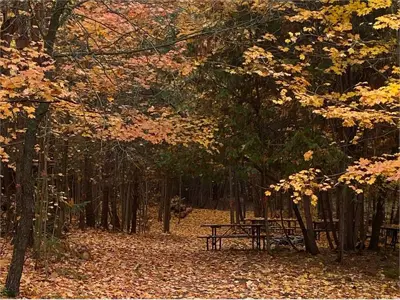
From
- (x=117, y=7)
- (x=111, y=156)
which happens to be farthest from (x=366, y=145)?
(x=111, y=156)

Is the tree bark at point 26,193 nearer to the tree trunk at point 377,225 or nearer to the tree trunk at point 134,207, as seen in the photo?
the tree trunk at point 377,225

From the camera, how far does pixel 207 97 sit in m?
12.0

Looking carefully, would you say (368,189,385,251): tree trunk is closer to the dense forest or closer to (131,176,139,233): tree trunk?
the dense forest

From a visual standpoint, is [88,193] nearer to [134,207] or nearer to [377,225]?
[134,207]

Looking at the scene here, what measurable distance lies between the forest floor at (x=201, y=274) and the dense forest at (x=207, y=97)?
0.46 feet

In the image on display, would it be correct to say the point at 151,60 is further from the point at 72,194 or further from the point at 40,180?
the point at 72,194

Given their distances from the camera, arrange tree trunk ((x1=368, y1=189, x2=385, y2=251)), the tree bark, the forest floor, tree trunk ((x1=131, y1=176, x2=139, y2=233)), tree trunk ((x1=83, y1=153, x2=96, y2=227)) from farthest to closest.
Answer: tree trunk ((x1=131, y1=176, x2=139, y2=233)) → tree trunk ((x1=83, y1=153, x2=96, y2=227)) → tree trunk ((x1=368, y1=189, x2=385, y2=251)) → the forest floor → the tree bark

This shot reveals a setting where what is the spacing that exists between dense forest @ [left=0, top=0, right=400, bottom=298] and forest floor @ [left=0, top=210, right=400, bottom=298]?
0.46 feet

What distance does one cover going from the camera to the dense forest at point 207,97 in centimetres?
688

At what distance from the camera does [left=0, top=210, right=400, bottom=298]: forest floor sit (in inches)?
323

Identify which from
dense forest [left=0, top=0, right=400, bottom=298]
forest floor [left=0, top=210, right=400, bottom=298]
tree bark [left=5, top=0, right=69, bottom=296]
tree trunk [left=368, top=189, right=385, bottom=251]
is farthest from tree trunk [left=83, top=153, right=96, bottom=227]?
tree bark [left=5, top=0, right=69, bottom=296]

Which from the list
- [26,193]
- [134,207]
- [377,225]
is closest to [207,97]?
[26,193]

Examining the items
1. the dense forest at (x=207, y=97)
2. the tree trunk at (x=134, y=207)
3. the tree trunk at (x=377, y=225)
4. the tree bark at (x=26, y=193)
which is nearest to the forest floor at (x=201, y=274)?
the dense forest at (x=207, y=97)

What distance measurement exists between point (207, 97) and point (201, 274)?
4.53m
